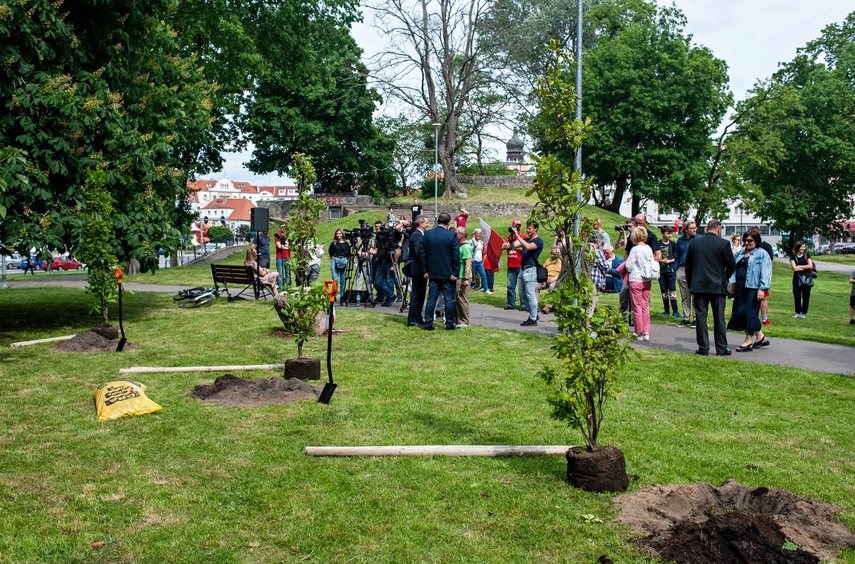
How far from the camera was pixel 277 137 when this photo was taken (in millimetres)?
58500

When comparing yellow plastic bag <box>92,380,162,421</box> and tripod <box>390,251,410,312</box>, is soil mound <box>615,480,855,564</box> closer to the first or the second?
yellow plastic bag <box>92,380,162,421</box>

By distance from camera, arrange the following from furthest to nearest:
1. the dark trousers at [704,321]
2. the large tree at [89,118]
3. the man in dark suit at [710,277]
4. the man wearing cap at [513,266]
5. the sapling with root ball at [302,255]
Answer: the man wearing cap at [513,266], the large tree at [89,118], the dark trousers at [704,321], the man in dark suit at [710,277], the sapling with root ball at [302,255]

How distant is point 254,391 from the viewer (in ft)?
27.5

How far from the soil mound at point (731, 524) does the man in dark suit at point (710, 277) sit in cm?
632

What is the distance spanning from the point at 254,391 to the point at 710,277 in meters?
6.64

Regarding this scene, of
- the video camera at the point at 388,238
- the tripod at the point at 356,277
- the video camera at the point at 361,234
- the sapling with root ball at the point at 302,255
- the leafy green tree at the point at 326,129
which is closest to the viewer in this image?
the sapling with root ball at the point at 302,255

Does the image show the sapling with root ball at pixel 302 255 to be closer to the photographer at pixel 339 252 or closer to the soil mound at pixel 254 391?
the soil mound at pixel 254 391

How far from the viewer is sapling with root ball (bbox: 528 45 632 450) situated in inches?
208

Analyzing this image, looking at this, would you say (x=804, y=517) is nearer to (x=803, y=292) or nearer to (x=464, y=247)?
(x=464, y=247)

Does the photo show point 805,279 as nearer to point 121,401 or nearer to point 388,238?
point 388,238

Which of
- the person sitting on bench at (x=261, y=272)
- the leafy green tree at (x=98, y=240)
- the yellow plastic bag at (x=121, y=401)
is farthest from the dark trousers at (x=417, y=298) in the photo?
the yellow plastic bag at (x=121, y=401)

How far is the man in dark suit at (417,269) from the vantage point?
1388 centimetres

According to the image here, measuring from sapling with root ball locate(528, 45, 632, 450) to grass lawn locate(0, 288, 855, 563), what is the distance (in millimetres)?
734

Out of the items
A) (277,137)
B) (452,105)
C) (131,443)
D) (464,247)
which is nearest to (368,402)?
(131,443)
